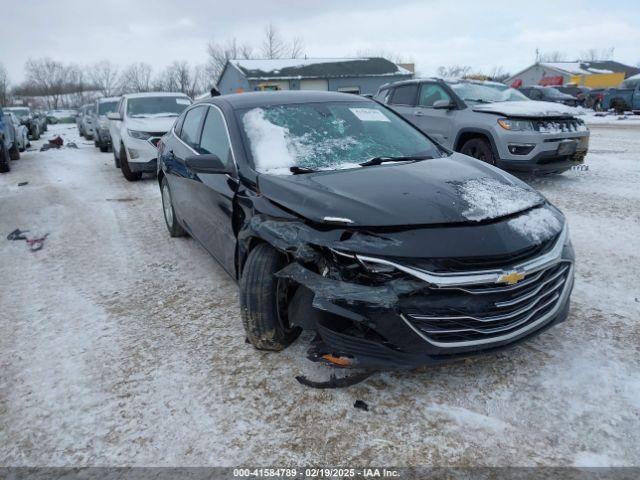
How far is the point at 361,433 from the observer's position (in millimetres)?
2273

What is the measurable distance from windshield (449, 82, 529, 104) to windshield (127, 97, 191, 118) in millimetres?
5917

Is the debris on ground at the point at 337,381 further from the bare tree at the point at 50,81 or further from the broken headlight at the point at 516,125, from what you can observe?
the bare tree at the point at 50,81

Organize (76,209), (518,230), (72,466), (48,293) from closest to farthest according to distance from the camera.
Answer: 1. (72,466)
2. (518,230)
3. (48,293)
4. (76,209)

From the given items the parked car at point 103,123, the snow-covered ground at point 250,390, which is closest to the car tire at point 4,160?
the parked car at point 103,123

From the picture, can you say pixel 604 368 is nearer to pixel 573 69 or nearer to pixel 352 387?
pixel 352 387

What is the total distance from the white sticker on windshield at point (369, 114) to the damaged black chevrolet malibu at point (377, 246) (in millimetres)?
348

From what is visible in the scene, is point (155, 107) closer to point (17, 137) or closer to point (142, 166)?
point (142, 166)

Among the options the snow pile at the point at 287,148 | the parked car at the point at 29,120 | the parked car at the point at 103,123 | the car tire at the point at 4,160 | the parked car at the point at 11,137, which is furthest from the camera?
the parked car at the point at 29,120

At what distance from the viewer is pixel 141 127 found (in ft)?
30.1

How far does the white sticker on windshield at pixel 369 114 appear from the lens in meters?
3.87

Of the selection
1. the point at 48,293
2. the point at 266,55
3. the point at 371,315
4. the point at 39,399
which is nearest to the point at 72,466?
the point at 39,399

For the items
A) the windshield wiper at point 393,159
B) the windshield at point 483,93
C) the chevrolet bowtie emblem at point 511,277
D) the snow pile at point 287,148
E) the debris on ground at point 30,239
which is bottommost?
the debris on ground at point 30,239

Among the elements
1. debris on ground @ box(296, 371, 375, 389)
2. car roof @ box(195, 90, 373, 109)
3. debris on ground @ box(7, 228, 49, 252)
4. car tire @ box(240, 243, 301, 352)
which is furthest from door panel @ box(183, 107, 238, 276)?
debris on ground @ box(7, 228, 49, 252)

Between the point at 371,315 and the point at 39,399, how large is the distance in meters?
1.94
